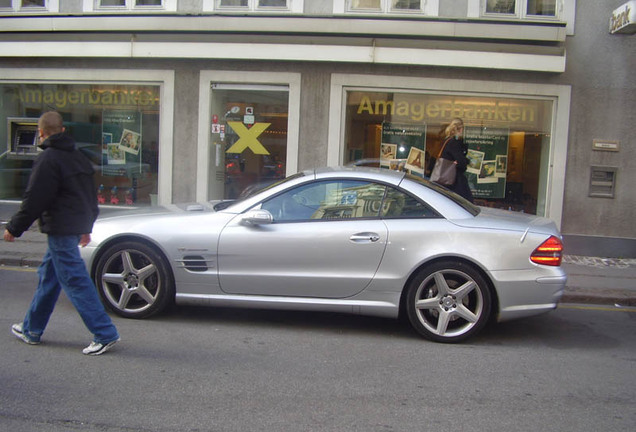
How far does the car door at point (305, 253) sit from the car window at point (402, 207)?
8 cm

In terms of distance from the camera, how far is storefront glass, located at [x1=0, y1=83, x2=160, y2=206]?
11.2m

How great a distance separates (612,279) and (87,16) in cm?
949

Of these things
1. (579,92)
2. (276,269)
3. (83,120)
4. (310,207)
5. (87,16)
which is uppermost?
(87,16)

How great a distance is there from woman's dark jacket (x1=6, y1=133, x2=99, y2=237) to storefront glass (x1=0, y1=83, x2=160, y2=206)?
6.63m

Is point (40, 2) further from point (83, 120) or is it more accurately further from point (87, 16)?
point (83, 120)

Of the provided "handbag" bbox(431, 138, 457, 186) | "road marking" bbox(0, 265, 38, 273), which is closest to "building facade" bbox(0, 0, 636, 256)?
"handbag" bbox(431, 138, 457, 186)

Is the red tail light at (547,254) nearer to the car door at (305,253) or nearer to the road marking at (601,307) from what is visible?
the car door at (305,253)

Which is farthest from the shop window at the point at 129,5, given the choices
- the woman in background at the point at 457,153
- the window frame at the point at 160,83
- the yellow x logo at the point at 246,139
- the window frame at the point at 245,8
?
the woman in background at the point at 457,153

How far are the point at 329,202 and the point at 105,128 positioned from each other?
23.6ft

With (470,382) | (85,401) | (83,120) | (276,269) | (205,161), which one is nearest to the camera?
(85,401)

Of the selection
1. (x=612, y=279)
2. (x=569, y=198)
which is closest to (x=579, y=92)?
(x=569, y=198)

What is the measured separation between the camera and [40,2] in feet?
37.2

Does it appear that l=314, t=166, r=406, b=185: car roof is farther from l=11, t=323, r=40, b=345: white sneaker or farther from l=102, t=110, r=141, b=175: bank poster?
l=102, t=110, r=141, b=175: bank poster

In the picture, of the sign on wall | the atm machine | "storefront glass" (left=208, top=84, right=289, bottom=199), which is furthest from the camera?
the atm machine
